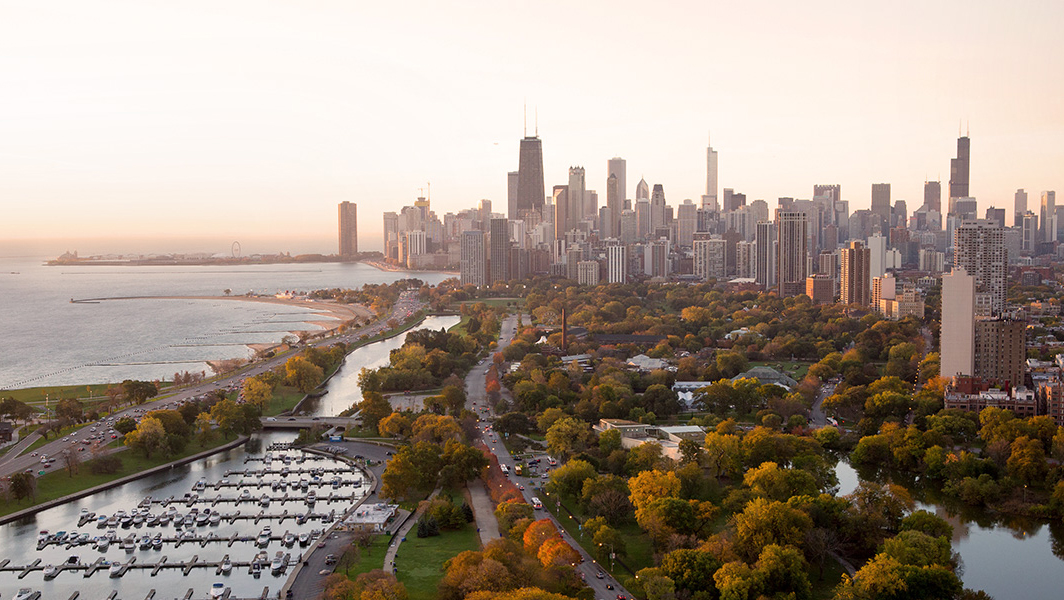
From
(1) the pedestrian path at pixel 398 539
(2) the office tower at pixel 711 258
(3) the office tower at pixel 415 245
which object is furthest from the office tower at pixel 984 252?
(3) the office tower at pixel 415 245

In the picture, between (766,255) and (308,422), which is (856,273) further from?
(308,422)

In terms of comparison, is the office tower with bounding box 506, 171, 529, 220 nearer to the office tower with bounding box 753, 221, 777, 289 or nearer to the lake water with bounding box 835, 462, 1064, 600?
the office tower with bounding box 753, 221, 777, 289

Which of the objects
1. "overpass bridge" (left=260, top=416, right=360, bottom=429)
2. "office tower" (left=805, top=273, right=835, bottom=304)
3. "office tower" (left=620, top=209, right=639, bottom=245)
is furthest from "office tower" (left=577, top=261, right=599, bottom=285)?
"overpass bridge" (left=260, top=416, right=360, bottom=429)

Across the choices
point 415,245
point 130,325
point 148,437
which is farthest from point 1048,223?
point 148,437

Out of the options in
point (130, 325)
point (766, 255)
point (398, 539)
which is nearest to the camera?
point (398, 539)

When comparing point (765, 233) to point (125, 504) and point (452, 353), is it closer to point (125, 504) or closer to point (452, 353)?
point (452, 353)

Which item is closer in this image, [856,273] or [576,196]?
[856,273]

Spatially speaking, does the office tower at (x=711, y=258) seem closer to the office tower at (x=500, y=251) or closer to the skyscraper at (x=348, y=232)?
the office tower at (x=500, y=251)
